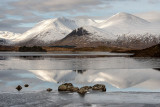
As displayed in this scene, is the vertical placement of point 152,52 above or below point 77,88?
below

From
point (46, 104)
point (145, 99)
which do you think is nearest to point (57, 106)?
point (46, 104)

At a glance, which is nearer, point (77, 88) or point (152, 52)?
point (77, 88)

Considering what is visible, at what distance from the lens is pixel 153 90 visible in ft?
124

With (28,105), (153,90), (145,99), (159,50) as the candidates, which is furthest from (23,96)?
(159,50)

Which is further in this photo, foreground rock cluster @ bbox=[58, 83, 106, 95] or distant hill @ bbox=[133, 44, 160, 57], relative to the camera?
distant hill @ bbox=[133, 44, 160, 57]

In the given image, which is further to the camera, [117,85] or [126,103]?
[117,85]

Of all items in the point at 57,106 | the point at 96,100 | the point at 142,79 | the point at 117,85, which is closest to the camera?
the point at 57,106

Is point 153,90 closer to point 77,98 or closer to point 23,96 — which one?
point 77,98

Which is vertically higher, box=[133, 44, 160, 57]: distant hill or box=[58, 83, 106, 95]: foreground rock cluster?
box=[58, 83, 106, 95]: foreground rock cluster

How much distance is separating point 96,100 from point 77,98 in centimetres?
238

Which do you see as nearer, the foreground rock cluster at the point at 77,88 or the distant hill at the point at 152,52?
the foreground rock cluster at the point at 77,88

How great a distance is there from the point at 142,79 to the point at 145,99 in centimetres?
1820

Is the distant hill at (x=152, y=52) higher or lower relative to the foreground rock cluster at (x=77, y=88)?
lower

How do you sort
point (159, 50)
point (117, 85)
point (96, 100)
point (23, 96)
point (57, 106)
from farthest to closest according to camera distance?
1. point (159, 50)
2. point (117, 85)
3. point (23, 96)
4. point (96, 100)
5. point (57, 106)
